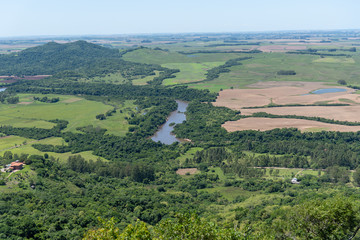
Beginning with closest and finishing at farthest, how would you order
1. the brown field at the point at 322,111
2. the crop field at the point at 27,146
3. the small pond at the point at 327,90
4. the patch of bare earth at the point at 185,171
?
the patch of bare earth at the point at 185,171 → the crop field at the point at 27,146 → the brown field at the point at 322,111 → the small pond at the point at 327,90

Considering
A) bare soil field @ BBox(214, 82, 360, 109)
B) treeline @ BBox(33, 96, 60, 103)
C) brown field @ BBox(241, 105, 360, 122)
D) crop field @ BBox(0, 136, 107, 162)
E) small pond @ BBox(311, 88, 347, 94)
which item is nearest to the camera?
crop field @ BBox(0, 136, 107, 162)

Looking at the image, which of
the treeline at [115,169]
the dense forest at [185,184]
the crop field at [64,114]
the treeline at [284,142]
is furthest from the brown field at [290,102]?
the crop field at [64,114]

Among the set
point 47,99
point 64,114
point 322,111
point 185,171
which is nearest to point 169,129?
point 185,171

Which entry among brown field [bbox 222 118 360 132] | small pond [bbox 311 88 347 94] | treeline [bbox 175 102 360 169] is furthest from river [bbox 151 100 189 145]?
small pond [bbox 311 88 347 94]

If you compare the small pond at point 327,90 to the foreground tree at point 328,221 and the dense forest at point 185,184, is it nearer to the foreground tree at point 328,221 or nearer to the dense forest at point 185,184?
the dense forest at point 185,184

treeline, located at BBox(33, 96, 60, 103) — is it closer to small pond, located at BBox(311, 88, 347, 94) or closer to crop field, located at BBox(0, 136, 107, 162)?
crop field, located at BBox(0, 136, 107, 162)

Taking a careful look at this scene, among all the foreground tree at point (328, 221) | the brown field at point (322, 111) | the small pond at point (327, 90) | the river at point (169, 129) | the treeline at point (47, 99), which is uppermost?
the foreground tree at point (328, 221)

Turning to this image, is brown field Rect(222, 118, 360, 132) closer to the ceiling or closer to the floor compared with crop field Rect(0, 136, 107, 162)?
closer to the ceiling
